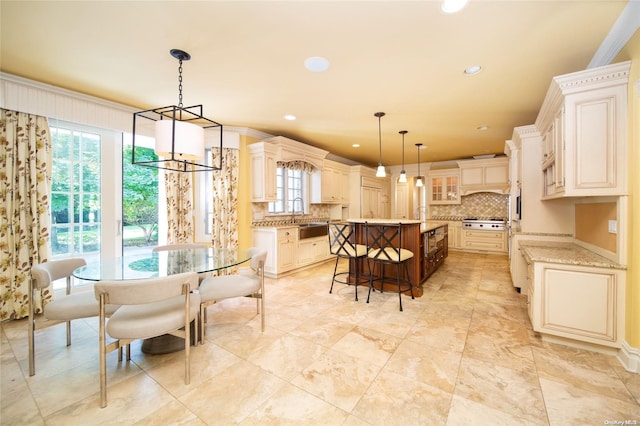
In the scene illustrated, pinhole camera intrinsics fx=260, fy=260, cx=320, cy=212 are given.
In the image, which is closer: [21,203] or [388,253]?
[21,203]

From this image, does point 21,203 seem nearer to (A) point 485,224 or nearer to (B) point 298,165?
(B) point 298,165

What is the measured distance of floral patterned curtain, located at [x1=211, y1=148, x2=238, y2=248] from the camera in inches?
166

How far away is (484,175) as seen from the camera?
257 inches

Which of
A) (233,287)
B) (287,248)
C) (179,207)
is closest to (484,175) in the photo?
(287,248)

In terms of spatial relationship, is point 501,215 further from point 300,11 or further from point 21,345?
point 21,345

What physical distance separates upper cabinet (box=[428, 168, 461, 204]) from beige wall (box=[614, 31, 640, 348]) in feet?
17.1

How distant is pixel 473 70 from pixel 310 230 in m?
3.54

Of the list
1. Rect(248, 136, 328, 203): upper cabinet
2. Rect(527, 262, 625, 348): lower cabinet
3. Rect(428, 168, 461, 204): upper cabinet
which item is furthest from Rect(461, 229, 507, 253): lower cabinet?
Rect(248, 136, 328, 203): upper cabinet

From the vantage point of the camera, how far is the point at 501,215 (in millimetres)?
6707

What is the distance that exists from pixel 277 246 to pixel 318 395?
113 inches

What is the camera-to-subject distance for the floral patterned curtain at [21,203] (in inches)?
105

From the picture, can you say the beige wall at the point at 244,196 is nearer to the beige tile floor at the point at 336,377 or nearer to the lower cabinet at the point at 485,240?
the beige tile floor at the point at 336,377

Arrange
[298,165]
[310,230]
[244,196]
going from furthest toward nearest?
1. [298,165]
2. [310,230]
3. [244,196]

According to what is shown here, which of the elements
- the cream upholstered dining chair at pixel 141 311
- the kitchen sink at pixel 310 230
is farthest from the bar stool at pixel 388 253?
the cream upholstered dining chair at pixel 141 311
